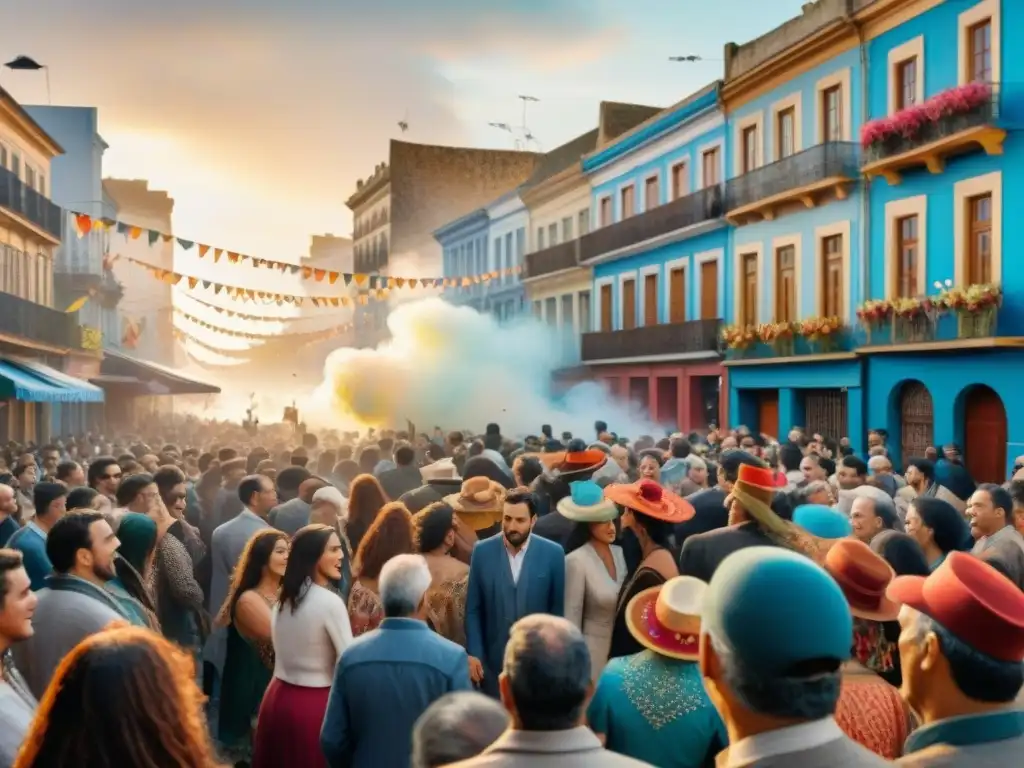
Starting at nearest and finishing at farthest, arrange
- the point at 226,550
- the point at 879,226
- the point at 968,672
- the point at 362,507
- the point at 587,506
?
the point at 968,672 → the point at 587,506 → the point at 226,550 → the point at 362,507 → the point at 879,226

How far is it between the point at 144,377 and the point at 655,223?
1915 cm

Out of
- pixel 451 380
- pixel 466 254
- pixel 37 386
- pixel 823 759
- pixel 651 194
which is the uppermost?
pixel 466 254

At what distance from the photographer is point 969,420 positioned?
781 inches

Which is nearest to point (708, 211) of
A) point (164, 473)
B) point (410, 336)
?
point (410, 336)

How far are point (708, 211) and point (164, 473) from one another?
21.4 meters

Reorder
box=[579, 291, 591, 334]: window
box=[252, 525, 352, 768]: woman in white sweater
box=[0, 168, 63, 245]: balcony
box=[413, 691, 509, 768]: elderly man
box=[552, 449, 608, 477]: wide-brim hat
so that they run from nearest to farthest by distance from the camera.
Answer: box=[413, 691, 509, 768]: elderly man
box=[252, 525, 352, 768]: woman in white sweater
box=[552, 449, 608, 477]: wide-brim hat
box=[0, 168, 63, 245]: balcony
box=[579, 291, 591, 334]: window

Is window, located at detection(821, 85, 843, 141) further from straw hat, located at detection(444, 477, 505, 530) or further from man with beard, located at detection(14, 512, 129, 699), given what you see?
man with beard, located at detection(14, 512, 129, 699)

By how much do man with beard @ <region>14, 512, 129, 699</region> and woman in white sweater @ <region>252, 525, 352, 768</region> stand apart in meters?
0.72

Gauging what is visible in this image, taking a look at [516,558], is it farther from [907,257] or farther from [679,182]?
[679,182]

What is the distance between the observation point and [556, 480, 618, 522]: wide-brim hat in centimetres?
648

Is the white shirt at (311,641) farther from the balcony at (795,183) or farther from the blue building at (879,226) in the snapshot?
the balcony at (795,183)

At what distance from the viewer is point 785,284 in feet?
85.3

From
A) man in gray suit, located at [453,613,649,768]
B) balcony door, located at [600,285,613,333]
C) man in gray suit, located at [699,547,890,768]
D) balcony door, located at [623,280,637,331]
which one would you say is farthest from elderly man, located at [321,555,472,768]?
balcony door, located at [600,285,613,333]

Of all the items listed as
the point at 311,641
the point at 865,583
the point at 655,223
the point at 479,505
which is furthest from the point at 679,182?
the point at 865,583
